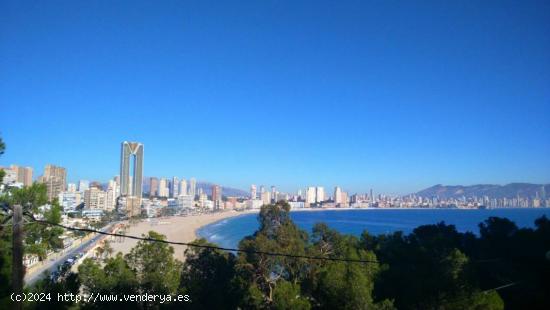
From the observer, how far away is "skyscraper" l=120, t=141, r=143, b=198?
87250mm

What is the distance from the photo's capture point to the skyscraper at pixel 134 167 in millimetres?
87250

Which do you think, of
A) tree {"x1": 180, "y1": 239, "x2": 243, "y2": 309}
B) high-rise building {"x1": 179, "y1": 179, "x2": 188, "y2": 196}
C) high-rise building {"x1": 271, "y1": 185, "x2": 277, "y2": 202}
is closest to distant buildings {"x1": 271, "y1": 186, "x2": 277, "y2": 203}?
high-rise building {"x1": 271, "y1": 185, "x2": 277, "y2": 202}

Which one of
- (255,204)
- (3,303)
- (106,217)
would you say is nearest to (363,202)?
(255,204)

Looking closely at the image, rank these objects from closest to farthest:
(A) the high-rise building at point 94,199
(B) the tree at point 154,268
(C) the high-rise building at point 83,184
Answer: (B) the tree at point 154,268, (A) the high-rise building at point 94,199, (C) the high-rise building at point 83,184

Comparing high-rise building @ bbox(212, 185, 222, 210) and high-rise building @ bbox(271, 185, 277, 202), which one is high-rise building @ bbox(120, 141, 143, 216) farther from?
high-rise building @ bbox(271, 185, 277, 202)

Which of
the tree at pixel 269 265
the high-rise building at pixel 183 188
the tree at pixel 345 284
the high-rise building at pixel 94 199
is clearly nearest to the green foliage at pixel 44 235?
the tree at pixel 269 265

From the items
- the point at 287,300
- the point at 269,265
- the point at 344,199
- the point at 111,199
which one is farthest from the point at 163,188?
the point at 287,300

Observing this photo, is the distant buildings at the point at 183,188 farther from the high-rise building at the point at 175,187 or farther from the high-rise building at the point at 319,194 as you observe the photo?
the high-rise building at the point at 319,194

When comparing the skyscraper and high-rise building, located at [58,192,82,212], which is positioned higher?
the skyscraper

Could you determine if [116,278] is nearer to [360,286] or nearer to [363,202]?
[360,286]

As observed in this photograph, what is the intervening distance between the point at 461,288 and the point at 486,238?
6391 mm

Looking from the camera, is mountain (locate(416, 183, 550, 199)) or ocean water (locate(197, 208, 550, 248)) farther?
mountain (locate(416, 183, 550, 199))

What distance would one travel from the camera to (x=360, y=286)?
7.61 metres

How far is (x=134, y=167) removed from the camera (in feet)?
296
